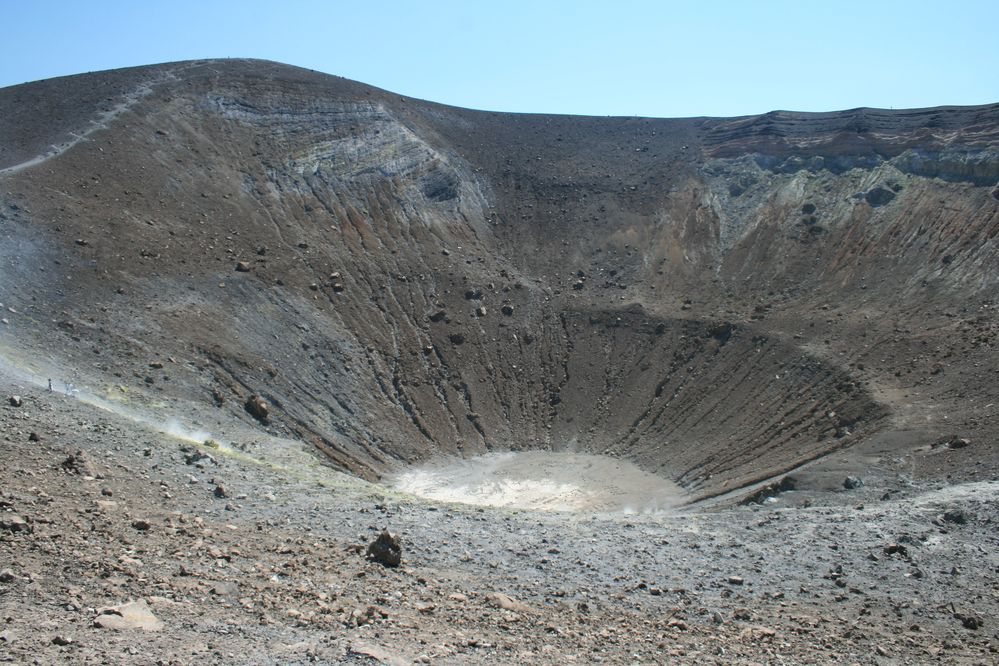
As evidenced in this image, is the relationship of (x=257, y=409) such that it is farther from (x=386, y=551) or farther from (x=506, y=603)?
(x=506, y=603)

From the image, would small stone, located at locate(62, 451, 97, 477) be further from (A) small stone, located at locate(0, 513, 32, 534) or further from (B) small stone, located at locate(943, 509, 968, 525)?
(B) small stone, located at locate(943, 509, 968, 525)

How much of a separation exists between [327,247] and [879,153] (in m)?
28.7

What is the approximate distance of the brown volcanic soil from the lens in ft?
44.5

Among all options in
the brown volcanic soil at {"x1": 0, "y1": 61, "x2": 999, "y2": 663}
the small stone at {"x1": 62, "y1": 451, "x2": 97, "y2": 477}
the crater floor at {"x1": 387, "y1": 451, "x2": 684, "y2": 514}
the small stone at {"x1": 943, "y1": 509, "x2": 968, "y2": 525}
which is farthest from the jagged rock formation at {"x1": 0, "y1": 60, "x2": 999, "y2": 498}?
the small stone at {"x1": 62, "y1": 451, "x2": 97, "y2": 477}

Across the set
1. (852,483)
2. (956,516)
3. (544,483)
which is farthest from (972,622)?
(544,483)

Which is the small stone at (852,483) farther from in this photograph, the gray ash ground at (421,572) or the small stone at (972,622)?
the small stone at (972,622)

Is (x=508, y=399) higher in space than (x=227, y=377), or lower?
higher

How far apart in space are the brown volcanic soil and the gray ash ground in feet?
0.27

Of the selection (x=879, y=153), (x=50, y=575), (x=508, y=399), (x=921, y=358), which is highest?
(x=879, y=153)

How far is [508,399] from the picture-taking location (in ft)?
123

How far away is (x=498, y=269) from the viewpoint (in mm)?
43625

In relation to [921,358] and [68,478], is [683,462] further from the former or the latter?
A: [68,478]

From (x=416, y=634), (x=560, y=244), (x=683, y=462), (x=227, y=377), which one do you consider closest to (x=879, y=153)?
(x=560, y=244)

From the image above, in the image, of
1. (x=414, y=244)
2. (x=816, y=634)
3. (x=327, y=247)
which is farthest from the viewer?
(x=414, y=244)
